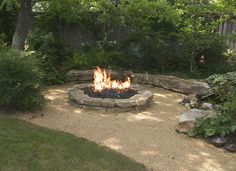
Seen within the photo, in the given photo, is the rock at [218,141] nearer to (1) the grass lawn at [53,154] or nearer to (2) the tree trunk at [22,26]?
(1) the grass lawn at [53,154]

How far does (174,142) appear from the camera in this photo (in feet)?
20.9

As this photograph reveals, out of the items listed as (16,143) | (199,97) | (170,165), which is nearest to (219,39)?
(199,97)

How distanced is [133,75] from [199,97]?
7.99 feet

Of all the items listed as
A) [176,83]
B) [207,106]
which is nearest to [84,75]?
[176,83]

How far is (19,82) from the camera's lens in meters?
7.48

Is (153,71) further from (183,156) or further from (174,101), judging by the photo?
(183,156)

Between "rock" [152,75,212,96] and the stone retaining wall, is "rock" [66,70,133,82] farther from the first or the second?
"rock" [152,75,212,96]

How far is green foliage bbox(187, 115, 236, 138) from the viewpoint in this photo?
6418 mm

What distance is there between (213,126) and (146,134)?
1113 millimetres

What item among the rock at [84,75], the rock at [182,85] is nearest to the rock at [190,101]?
the rock at [182,85]

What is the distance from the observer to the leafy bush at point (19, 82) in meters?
7.39

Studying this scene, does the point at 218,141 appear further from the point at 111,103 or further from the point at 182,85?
the point at 182,85

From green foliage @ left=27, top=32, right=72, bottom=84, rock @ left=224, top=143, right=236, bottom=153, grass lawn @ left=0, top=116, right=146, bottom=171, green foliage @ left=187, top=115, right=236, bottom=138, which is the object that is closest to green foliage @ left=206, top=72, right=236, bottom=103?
green foliage @ left=187, top=115, right=236, bottom=138

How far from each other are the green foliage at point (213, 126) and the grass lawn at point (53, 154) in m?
1.59
